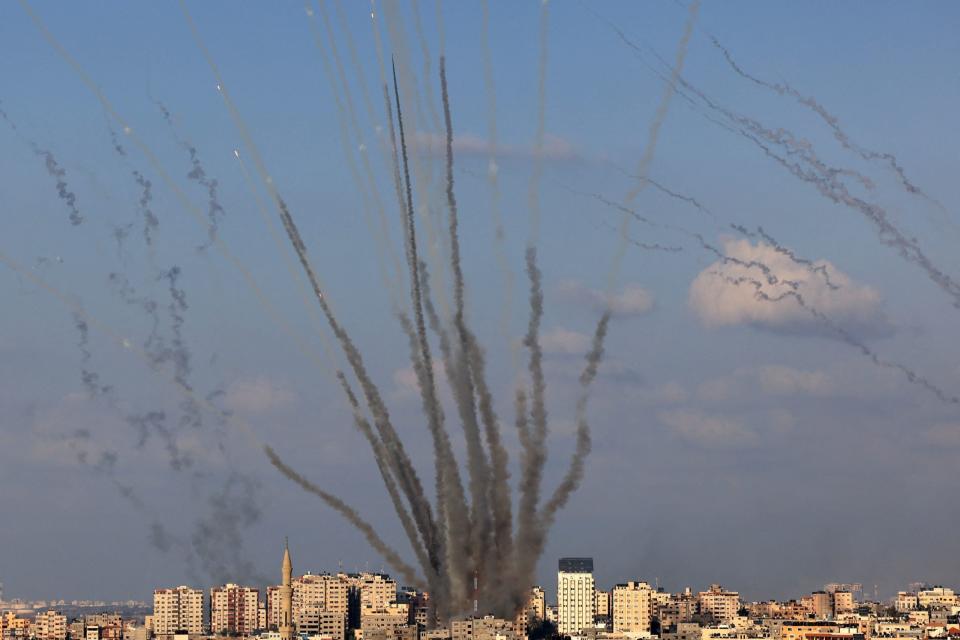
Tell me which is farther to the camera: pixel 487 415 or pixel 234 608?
pixel 234 608

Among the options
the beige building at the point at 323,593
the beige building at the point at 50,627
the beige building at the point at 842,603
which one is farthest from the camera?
the beige building at the point at 842,603

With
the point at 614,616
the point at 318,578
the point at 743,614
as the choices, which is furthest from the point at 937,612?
the point at 318,578

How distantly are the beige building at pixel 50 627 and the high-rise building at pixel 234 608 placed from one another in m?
13.2

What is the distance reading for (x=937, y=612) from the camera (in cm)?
16550

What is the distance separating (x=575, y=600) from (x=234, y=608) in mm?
28090

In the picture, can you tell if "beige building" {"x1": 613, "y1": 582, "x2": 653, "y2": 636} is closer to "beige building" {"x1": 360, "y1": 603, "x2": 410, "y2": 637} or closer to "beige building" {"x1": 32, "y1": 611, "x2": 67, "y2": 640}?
"beige building" {"x1": 360, "y1": 603, "x2": 410, "y2": 637}

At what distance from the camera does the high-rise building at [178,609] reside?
163 m

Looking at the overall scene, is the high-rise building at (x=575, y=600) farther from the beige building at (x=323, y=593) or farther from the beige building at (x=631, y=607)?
the beige building at (x=323, y=593)

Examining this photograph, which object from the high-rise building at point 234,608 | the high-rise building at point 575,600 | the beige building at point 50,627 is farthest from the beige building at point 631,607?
the beige building at point 50,627

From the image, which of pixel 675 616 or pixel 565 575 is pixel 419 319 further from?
pixel 565 575

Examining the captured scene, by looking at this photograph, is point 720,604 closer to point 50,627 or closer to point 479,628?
point 50,627

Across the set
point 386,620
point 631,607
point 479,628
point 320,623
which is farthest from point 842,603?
point 479,628

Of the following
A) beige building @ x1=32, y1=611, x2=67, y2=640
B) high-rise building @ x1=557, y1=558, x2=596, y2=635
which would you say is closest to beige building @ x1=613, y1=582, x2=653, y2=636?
high-rise building @ x1=557, y1=558, x2=596, y2=635

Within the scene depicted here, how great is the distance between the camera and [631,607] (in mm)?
152500
